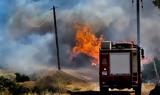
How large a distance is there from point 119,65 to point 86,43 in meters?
44.3

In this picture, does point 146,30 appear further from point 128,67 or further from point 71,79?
point 128,67

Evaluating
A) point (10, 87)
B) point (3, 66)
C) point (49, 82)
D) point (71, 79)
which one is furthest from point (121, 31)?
point (10, 87)

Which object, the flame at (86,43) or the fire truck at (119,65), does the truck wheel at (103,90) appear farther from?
the flame at (86,43)

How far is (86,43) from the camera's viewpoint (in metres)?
86.7

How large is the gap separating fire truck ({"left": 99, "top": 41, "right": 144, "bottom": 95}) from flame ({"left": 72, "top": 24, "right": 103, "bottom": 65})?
116ft

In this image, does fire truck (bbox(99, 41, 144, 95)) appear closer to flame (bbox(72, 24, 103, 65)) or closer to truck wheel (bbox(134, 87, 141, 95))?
truck wheel (bbox(134, 87, 141, 95))

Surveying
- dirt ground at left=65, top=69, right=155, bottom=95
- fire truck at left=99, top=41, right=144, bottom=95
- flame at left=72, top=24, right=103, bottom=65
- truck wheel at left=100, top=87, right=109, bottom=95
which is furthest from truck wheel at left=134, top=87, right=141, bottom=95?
flame at left=72, top=24, right=103, bottom=65

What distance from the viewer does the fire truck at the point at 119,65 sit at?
138 ft

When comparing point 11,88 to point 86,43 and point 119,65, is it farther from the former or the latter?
point 86,43

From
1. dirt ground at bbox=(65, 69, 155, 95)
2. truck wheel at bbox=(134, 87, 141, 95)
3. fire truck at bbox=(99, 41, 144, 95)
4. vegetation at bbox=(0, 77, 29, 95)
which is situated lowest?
dirt ground at bbox=(65, 69, 155, 95)

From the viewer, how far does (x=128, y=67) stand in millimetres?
42469

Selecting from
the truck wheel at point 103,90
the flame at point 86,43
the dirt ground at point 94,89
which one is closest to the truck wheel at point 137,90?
the dirt ground at point 94,89

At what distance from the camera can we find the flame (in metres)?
83.7

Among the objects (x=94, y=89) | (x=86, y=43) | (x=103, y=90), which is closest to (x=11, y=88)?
(x=103, y=90)
